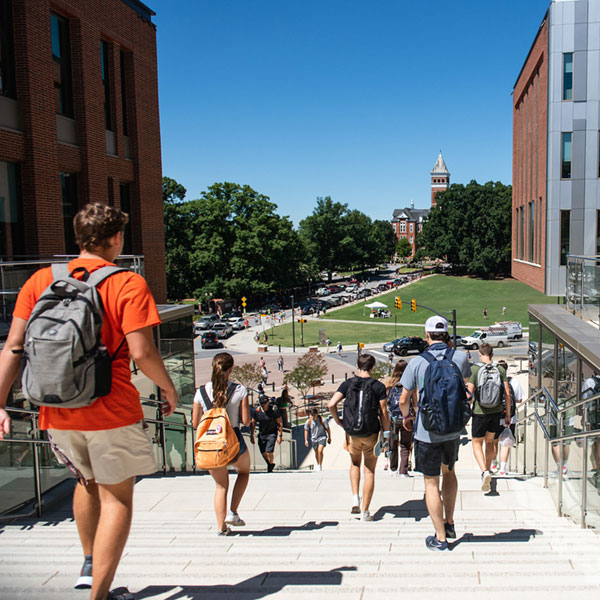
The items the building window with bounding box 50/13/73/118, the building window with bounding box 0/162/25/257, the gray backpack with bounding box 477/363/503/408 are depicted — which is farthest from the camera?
the building window with bounding box 50/13/73/118

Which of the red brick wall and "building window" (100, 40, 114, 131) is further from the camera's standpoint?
the red brick wall

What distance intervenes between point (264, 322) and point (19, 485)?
60116 millimetres

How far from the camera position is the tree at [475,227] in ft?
314

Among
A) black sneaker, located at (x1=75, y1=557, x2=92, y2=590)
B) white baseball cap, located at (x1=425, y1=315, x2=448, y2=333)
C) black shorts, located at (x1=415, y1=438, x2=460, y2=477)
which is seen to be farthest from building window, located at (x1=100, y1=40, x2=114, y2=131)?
black sneaker, located at (x1=75, y1=557, x2=92, y2=590)

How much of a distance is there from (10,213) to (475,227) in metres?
92.7

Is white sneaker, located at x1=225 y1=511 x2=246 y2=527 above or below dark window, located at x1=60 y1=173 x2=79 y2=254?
below

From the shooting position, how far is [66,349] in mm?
2688

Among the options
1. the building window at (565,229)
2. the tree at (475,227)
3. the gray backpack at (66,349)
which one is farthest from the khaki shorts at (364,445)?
the tree at (475,227)

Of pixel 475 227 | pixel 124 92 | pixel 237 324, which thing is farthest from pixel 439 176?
pixel 124 92

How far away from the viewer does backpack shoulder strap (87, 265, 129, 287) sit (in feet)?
9.54

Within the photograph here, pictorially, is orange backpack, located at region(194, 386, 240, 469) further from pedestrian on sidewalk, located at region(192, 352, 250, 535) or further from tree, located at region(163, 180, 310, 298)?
tree, located at region(163, 180, 310, 298)

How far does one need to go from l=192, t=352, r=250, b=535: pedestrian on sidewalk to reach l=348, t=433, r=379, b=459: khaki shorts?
1.12 metres

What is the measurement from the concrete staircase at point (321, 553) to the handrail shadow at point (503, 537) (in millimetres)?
10

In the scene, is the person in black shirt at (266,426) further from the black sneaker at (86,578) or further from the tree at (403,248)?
the tree at (403,248)
